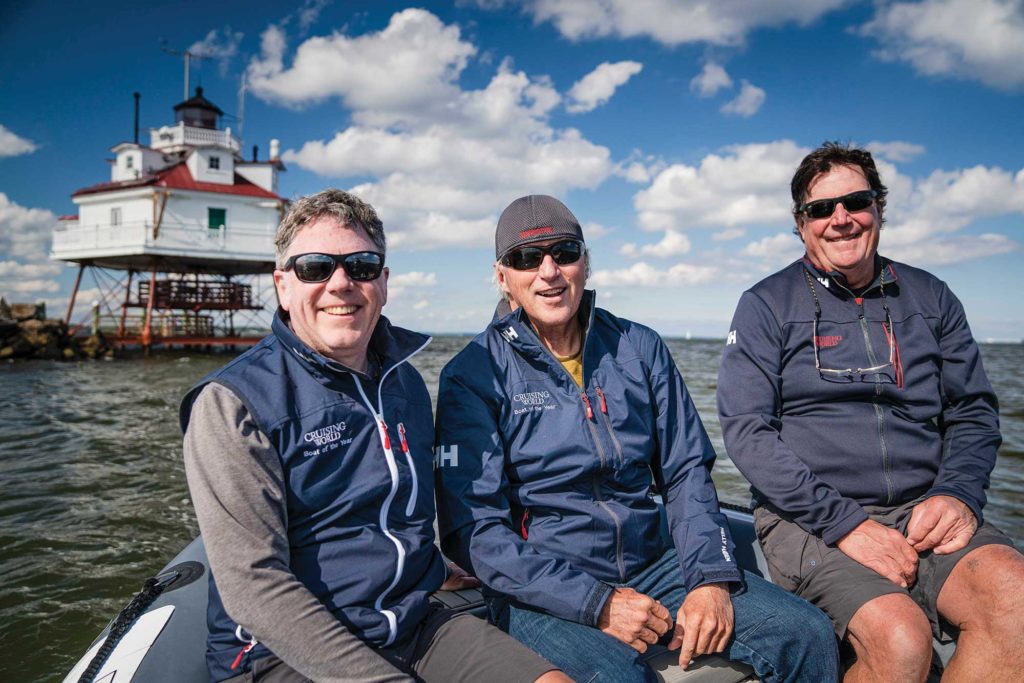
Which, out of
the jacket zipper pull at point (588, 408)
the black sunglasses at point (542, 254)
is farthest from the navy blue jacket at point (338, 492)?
the black sunglasses at point (542, 254)

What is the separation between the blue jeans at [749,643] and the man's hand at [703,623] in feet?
0.26

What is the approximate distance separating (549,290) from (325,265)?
99cm

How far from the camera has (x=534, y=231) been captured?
2.77m

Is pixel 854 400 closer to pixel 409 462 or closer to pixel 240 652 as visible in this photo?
pixel 409 462

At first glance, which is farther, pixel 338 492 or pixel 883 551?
pixel 883 551

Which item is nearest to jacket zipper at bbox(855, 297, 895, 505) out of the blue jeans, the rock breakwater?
the blue jeans

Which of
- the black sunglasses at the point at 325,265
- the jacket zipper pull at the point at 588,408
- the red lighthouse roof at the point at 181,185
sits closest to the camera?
the black sunglasses at the point at 325,265

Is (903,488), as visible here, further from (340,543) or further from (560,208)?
(340,543)

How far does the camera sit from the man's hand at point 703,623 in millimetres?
2238

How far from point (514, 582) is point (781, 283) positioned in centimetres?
194

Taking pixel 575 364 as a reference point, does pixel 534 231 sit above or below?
above

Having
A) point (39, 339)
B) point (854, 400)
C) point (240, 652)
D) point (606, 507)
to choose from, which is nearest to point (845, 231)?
point (854, 400)

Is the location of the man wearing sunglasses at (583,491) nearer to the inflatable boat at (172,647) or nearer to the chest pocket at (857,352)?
the inflatable boat at (172,647)

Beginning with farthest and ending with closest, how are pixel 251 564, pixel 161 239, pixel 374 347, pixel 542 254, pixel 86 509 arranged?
pixel 161 239
pixel 86 509
pixel 542 254
pixel 374 347
pixel 251 564
